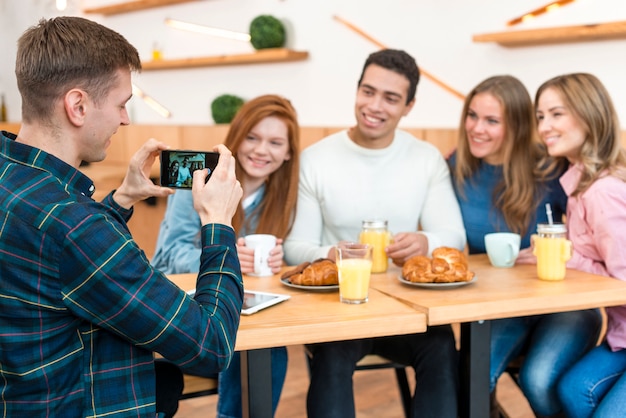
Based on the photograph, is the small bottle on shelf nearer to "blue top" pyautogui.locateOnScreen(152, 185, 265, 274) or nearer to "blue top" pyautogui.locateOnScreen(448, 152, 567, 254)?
"blue top" pyautogui.locateOnScreen(152, 185, 265, 274)

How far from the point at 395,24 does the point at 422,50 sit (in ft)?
0.72

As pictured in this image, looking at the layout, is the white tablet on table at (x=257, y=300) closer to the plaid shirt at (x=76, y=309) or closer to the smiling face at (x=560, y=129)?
the plaid shirt at (x=76, y=309)

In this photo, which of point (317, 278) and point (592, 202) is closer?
point (317, 278)

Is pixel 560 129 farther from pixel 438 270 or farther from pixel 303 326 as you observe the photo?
pixel 303 326

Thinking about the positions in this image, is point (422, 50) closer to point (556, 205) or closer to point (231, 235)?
point (556, 205)

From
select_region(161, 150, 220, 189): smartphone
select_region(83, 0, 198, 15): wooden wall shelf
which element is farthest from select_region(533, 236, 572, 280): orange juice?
select_region(83, 0, 198, 15): wooden wall shelf

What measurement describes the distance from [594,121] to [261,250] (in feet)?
3.20

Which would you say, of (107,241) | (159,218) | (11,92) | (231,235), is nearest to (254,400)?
(231,235)

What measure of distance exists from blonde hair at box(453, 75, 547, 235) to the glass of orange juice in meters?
0.79

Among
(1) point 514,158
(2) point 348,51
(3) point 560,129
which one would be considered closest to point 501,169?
(1) point 514,158

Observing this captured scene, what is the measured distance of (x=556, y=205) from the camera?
2221mm

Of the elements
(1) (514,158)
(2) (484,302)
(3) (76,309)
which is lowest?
(2) (484,302)

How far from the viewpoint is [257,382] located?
1491 mm

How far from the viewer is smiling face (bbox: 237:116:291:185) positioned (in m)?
2.14
